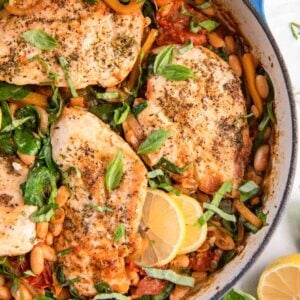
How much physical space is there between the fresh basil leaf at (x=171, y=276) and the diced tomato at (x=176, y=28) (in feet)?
3.81

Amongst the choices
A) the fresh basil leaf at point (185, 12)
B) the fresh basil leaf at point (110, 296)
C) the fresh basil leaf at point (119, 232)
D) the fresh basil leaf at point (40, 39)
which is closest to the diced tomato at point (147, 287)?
the fresh basil leaf at point (110, 296)

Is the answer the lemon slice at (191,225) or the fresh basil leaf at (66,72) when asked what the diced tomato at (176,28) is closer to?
the fresh basil leaf at (66,72)

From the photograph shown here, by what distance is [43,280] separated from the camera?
12.4 feet

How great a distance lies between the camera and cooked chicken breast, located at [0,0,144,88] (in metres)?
3.57

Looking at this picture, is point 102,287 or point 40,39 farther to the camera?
point 102,287

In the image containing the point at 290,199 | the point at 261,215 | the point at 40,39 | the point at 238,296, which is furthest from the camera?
the point at 290,199

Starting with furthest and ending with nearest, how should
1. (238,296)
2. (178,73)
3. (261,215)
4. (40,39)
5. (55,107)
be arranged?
1. (238,296)
2. (261,215)
3. (178,73)
4. (55,107)
5. (40,39)

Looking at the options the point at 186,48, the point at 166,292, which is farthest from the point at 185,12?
the point at 166,292

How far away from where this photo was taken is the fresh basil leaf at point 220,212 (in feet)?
12.6

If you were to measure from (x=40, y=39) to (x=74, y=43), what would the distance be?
16 cm

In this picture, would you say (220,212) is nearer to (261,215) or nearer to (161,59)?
(261,215)

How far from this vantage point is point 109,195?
369 cm

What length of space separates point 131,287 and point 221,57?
4.21ft

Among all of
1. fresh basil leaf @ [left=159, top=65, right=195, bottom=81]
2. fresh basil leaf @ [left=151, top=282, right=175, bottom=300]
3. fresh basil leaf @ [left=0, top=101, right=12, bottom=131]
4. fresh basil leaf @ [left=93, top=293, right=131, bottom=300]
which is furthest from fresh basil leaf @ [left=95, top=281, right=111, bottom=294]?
fresh basil leaf @ [left=159, top=65, right=195, bottom=81]
